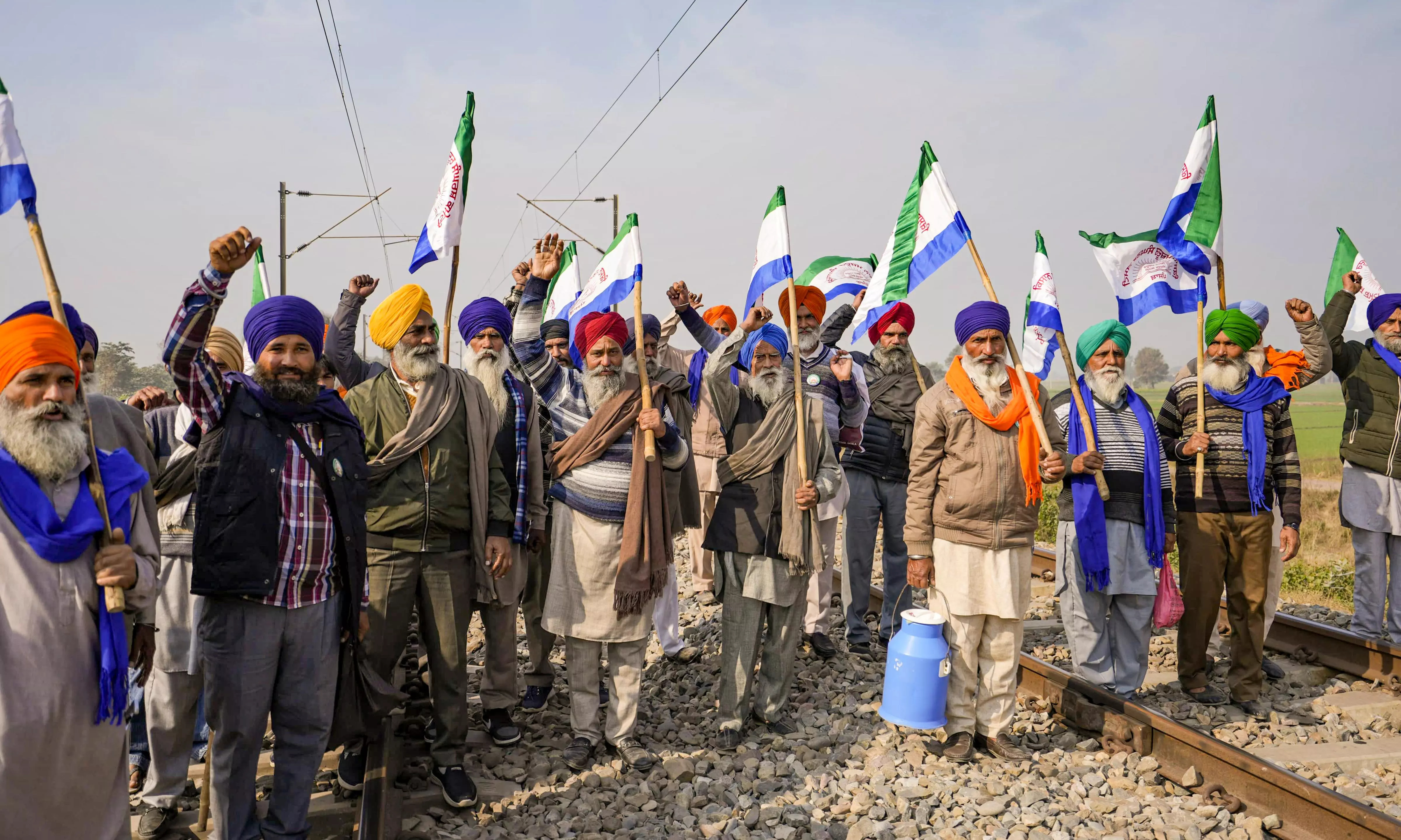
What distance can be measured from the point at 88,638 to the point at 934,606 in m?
3.77

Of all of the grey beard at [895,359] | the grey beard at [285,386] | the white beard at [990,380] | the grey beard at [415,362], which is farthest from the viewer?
the grey beard at [895,359]

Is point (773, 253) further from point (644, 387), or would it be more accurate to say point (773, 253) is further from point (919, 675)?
point (919, 675)

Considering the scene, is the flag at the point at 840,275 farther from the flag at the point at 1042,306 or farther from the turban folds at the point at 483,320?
the turban folds at the point at 483,320

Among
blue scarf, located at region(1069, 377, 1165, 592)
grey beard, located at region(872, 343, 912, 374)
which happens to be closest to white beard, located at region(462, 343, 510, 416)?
grey beard, located at region(872, 343, 912, 374)

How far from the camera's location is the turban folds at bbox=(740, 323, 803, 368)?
5418 mm

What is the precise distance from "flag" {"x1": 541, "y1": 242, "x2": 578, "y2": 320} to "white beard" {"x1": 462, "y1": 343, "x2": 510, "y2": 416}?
10.4 feet

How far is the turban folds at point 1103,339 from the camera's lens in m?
5.84

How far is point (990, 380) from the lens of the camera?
16.5 ft

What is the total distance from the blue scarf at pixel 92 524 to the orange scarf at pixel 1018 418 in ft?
12.0

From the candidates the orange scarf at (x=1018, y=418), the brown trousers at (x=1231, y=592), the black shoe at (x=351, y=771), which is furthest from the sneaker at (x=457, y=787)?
the brown trousers at (x=1231, y=592)

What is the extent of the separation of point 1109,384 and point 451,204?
13.1ft

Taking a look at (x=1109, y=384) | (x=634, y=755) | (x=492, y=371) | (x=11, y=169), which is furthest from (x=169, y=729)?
(x=1109, y=384)

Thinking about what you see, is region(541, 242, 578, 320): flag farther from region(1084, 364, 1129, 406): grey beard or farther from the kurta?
the kurta

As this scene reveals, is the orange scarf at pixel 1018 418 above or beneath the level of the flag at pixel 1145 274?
beneath
